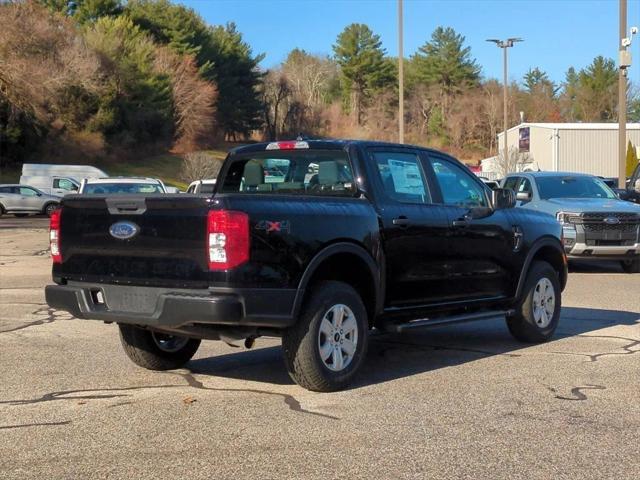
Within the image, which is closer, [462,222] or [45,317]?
[462,222]

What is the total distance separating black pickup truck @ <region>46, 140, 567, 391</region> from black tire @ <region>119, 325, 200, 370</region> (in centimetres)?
1

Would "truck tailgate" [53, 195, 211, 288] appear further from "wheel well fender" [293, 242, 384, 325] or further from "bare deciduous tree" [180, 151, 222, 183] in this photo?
"bare deciduous tree" [180, 151, 222, 183]

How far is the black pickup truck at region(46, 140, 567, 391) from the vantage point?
621cm

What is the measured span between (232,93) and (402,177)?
75.9 metres

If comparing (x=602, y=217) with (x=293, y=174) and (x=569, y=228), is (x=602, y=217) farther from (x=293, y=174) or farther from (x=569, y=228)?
(x=293, y=174)

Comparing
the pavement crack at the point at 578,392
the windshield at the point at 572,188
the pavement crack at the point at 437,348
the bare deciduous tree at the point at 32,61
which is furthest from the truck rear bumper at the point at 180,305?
the bare deciduous tree at the point at 32,61

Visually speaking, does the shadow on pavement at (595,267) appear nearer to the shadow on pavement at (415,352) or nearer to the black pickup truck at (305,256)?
the shadow on pavement at (415,352)

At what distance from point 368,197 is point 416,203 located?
67 centimetres

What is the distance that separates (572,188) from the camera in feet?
56.3

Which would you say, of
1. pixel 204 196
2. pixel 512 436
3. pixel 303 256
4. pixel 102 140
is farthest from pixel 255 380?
pixel 102 140

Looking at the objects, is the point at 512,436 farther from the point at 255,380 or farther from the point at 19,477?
the point at 19,477

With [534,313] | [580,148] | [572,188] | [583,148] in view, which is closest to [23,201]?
[572,188]

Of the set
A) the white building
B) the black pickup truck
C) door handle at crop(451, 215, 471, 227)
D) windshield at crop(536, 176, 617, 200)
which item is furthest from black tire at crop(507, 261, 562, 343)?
the white building

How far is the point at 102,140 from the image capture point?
63469mm
